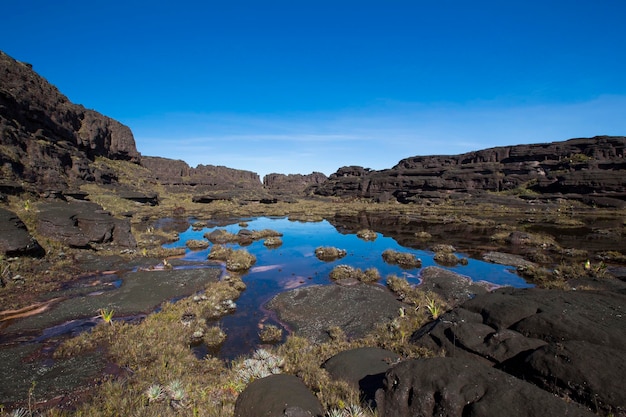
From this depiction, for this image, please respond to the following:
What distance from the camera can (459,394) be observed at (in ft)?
16.5

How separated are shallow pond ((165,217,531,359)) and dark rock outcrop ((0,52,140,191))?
92.4 feet

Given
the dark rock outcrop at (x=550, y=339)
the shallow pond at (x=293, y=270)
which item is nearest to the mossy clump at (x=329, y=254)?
the shallow pond at (x=293, y=270)

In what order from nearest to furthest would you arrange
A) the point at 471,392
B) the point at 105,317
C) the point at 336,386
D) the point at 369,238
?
the point at 471,392, the point at 336,386, the point at 105,317, the point at 369,238

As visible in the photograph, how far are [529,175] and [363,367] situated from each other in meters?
123

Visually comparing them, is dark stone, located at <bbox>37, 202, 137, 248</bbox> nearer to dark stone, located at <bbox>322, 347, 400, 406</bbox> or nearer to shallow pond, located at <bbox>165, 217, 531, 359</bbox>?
shallow pond, located at <bbox>165, 217, 531, 359</bbox>

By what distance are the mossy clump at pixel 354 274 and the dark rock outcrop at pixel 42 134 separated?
1528 inches

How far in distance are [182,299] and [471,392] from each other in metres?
14.7

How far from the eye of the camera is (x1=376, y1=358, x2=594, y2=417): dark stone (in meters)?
4.39

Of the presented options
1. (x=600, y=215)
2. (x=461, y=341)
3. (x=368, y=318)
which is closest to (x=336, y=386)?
(x=461, y=341)

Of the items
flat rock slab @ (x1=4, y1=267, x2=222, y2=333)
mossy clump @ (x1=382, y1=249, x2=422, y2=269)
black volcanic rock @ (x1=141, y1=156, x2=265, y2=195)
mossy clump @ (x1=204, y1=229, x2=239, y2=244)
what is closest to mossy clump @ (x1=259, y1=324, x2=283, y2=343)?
flat rock slab @ (x1=4, y1=267, x2=222, y2=333)

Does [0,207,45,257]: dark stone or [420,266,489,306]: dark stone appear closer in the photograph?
[420,266,489,306]: dark stone

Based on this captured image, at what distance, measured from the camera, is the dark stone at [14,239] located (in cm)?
1711

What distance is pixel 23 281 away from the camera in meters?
15.6

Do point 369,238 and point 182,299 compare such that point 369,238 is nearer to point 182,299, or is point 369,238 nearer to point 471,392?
point 182,299
